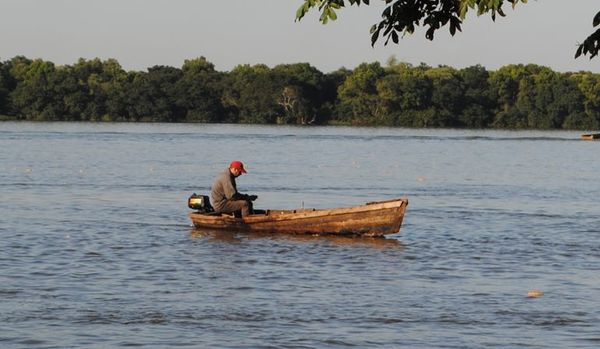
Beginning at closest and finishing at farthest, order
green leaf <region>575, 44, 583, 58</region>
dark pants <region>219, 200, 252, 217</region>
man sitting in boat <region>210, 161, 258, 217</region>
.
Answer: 1. green leaf <region>575, 44, 583, 58</region>
2. man sitting in boat <region>210, 161, 258, 217</region>
3. dark pants <region>219, 200, 252, 217</region>

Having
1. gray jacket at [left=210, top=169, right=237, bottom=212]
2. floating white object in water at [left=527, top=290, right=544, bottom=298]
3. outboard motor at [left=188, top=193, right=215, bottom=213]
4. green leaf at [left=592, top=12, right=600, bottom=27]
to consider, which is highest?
green leaf at [left=592, top=12, right=600, bottom=27]

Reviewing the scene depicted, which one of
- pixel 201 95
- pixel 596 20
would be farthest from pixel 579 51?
pixel 201 95

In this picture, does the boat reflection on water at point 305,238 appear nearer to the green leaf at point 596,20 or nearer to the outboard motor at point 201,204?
the outboard motor at point 201,204

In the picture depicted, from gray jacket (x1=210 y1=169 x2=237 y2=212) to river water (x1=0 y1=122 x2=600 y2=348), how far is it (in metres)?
0.80

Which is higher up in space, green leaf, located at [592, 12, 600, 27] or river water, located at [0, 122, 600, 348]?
green leaf, located at [592, 12, 600, 27]

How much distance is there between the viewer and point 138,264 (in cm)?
2258

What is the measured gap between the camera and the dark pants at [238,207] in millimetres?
27266

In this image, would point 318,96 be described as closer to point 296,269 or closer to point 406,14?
point 296,269

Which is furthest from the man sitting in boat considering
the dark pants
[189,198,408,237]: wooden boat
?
[189,198,408,237]: wooden boat

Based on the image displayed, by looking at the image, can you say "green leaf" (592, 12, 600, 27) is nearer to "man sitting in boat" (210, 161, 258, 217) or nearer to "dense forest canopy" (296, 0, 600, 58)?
"dense forest canopy" (296, 0, 600, 58)

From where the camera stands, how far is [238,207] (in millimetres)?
27297

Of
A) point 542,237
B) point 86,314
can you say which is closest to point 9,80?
point 542,237

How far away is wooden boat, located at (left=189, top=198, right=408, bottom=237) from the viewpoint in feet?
88.2

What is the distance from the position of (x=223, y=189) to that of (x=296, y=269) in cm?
545
